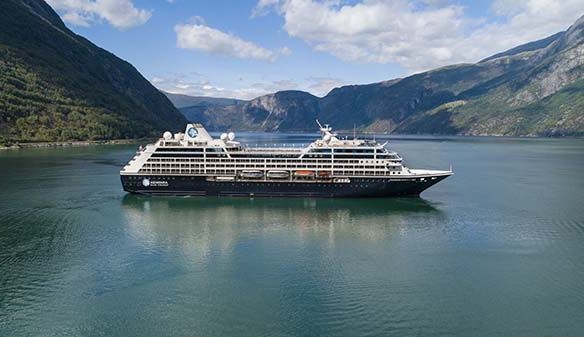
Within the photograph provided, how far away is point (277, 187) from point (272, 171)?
7.28 feet

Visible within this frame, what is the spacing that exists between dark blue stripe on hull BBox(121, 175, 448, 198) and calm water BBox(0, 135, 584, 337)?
132cm

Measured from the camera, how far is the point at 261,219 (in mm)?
51281

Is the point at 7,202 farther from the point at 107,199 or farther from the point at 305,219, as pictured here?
the point at 305,219

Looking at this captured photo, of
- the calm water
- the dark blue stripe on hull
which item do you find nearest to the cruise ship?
the dark blue stripe on hull

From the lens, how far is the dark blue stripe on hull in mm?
60281

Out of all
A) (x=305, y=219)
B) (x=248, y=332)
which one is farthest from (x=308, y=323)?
(x=305, y=219)

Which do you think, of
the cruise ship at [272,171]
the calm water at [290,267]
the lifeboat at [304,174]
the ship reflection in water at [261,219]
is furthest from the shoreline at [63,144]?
the lifeboat at [304,174]

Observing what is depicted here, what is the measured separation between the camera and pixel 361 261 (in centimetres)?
3672

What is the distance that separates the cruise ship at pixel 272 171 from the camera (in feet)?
198

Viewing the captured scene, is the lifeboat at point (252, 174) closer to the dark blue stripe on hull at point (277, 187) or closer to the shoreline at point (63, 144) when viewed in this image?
the dark blue stripe on hull at point (277, 187)

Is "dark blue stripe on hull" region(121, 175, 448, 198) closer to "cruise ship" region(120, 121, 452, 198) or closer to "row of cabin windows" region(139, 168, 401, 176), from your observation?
"cruise ship" region(120, 121, 452, 198)

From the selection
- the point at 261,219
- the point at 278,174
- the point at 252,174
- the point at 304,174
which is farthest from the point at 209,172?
the point at 261,219

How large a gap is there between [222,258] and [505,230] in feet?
93.3

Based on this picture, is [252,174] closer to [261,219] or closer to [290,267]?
[261,219]
